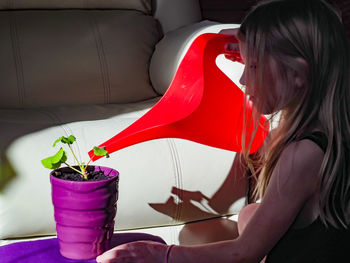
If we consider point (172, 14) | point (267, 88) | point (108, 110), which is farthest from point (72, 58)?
point (267, 88)

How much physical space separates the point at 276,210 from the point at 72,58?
3.45ft

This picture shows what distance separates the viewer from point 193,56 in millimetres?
1143

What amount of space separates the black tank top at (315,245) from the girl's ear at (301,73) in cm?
23

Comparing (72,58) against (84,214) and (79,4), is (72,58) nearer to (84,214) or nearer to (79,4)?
(79,4)

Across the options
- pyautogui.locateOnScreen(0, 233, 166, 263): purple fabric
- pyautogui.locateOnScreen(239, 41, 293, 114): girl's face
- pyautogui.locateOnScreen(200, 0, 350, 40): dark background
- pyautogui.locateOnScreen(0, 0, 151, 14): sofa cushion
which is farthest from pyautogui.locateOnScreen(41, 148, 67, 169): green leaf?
pyautogui.locateOnScreen(200, 0, 350, 40): dark background

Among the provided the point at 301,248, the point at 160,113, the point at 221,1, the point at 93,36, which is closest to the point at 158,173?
the point at 160,113

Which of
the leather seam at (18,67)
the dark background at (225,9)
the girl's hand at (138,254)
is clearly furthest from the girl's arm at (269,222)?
the dark background at (225,9)

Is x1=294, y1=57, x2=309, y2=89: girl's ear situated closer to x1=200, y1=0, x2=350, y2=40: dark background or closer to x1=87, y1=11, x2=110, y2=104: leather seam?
x1=87, y1=11, x2=110, y2=104: leather seam

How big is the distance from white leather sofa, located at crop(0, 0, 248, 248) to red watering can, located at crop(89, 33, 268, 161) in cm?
9

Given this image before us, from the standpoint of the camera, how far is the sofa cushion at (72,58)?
1630mm

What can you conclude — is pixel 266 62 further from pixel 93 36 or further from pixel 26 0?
pixel 26 0

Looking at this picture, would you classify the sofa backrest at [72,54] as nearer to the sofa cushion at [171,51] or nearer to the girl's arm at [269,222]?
the sofa cushion at [171,51]

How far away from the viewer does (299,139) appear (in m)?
0.84

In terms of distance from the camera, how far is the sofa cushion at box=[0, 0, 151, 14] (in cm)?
178
